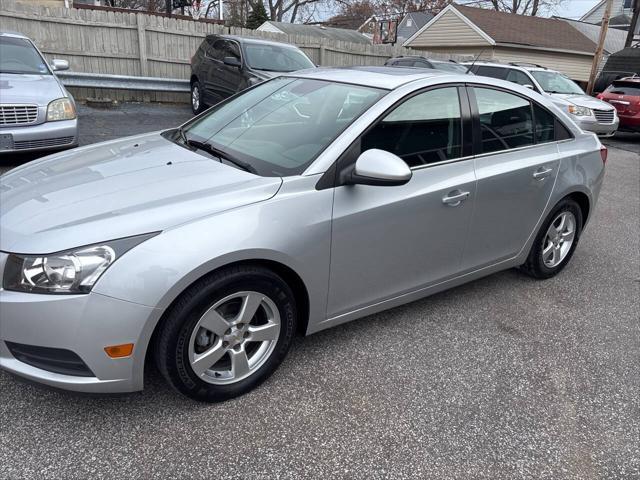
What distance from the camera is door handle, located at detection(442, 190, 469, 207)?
304 cm

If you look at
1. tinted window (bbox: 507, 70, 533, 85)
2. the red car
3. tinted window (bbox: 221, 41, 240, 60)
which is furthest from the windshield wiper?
the red car

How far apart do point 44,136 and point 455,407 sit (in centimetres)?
526

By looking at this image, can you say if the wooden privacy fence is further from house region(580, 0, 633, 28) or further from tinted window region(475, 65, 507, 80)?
house region(580, 0, 633, 28)

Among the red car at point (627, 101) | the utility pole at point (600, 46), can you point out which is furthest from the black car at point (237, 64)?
the utility pole at point (600, 46)

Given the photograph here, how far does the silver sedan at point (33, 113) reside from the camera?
18.2ft

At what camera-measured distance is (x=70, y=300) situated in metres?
2.01

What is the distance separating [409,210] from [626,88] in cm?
1422

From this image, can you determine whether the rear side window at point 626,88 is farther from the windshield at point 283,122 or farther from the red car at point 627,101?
the windshield at point 283,122

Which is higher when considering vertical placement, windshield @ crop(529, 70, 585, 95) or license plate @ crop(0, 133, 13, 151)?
windshield @ crop(529, 70, 585, 95)

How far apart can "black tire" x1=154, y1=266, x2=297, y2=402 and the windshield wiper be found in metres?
0.59

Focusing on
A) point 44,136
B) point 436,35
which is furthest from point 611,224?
point 436,35

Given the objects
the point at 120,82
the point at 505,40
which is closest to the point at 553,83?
the point at 120,82

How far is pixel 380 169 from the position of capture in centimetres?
249

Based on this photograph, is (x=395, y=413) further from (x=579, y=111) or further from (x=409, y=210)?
(x=579, y=111)
